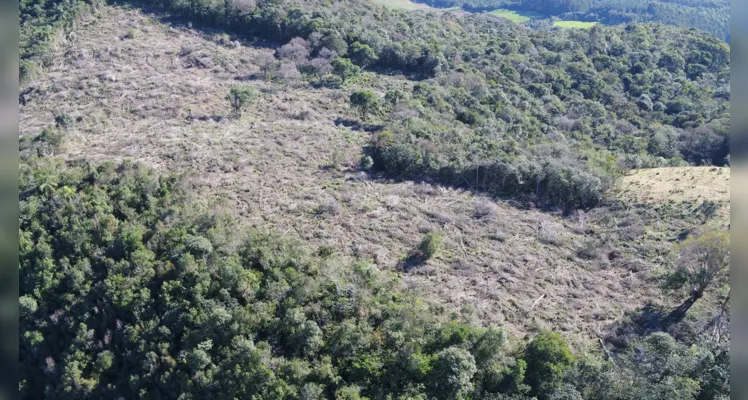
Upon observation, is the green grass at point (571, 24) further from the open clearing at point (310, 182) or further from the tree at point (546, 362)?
the tree at point (546, 362)

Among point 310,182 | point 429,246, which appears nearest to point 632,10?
point 310,182

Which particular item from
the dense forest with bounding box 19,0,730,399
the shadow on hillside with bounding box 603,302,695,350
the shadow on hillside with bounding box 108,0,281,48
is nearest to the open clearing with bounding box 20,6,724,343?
the shadow on hillside with bounding box 603,302,695,350

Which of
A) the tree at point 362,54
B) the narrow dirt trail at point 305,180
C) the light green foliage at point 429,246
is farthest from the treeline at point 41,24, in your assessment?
the light green foliage at point 429,246

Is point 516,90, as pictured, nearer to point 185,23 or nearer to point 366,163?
point 366,163

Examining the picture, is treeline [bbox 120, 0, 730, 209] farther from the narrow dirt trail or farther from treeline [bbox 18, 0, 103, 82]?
treeline [bbox 18, 0, 103, 82]

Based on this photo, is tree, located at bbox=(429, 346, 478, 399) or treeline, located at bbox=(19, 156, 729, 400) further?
treeline, located at bbox=(19, 156, 729, 400)

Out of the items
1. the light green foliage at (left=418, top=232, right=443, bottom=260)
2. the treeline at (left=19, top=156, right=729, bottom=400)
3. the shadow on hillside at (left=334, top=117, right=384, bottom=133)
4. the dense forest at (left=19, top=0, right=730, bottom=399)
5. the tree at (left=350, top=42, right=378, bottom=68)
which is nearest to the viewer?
the treeline at (left=19, top=156, right=729, bottom=400)

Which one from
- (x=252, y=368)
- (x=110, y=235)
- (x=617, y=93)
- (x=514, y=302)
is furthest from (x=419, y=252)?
(x=617, y=93)

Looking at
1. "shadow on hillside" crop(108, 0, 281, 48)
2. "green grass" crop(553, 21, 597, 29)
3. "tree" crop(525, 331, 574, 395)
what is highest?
"green grass" crop(553, 21, 597, 29)
